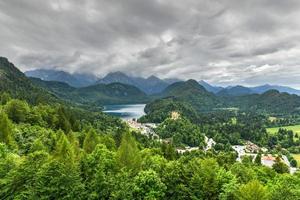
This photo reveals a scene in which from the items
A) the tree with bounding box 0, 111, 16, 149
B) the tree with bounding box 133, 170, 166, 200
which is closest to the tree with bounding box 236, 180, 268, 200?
the tree with bounding box 133, 170, 166, 200

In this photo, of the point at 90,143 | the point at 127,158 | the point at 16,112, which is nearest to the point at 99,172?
the point at 127,158

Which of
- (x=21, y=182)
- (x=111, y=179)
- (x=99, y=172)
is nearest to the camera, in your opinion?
(x=21, y=182)

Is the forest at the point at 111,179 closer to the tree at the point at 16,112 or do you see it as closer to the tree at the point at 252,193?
the tree at the point at 252,193

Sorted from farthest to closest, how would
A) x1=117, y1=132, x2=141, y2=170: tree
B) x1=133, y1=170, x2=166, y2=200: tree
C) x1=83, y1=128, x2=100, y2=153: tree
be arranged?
x1=83, y1=128, x2=100, y2=153: tree
x1=117, y1=132, x2=141, y2=170: tree
x1=133, y1=170, x2=166, y2=200: tree

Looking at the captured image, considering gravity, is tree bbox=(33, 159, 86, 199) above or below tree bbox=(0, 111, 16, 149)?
below

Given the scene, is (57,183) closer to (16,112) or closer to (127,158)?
(127,158)

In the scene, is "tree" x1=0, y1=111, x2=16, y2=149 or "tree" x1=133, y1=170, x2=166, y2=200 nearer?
"tree" x1=133, y1=170, x2=166, y2=200


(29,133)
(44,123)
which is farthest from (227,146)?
(29,133)

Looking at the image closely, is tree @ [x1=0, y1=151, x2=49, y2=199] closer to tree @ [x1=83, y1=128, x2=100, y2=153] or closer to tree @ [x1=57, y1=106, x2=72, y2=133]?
tree @ [x1=83, y1=128, x2=100, y2=153]

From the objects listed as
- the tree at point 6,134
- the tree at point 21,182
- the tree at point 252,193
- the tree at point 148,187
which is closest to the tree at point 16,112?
the tree at point 6,134

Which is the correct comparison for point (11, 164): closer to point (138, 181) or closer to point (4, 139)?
point (138, 181)
